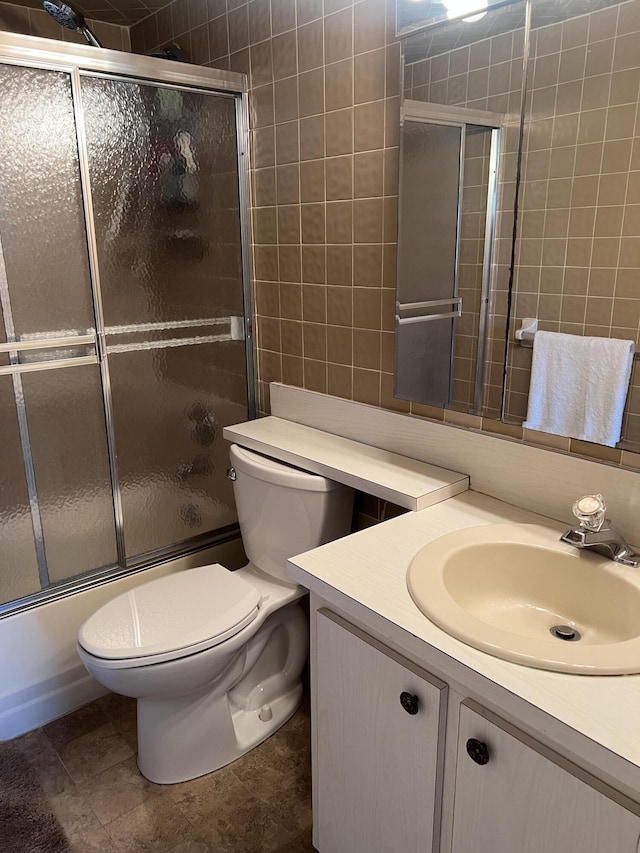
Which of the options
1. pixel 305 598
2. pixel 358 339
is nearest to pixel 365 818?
pixel 305 598

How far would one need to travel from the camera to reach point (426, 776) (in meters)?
1.05

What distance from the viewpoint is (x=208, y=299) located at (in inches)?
79.5

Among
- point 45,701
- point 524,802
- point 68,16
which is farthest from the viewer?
point 45,701

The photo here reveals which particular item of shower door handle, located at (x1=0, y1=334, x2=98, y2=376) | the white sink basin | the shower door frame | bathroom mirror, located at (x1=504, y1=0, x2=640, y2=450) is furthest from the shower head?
the white sink basin

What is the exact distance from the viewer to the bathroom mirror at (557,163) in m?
1.13

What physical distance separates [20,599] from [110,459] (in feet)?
1.52

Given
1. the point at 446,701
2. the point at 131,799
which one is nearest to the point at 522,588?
the point at 446,701

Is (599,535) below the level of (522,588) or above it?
above

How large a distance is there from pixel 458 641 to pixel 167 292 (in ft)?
4.55

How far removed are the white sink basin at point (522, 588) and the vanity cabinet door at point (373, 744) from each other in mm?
127

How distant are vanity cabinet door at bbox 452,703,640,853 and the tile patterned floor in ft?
2.26

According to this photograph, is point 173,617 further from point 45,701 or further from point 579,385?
point 579,385

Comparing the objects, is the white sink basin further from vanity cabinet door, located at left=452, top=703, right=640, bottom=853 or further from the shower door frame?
the shower door frame

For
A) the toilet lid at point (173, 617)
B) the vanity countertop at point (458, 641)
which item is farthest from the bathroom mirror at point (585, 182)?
the toilet lid at point (173, 617)
